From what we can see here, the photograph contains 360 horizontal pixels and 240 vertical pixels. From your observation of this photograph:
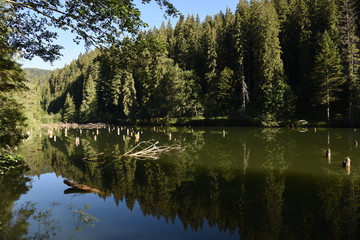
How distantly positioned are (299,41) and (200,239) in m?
60.2

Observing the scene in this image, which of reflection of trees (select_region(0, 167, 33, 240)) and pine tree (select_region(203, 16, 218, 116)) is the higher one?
pine tree (select_region(203, 16, 218, 116))

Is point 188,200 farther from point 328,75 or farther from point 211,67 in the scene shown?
point 211,67

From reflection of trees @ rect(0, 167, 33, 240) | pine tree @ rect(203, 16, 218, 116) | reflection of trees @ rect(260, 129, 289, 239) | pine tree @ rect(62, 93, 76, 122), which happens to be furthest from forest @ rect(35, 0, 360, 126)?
reflection of trees @ rect(260, 129, 289, 239)

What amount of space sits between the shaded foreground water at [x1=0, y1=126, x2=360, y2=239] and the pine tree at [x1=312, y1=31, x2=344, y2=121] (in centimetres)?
2989

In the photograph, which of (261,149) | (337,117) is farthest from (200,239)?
(337,117)

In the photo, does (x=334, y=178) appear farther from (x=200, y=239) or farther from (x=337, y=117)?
(x=337, y=117)

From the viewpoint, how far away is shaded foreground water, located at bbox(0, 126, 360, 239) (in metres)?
8.67

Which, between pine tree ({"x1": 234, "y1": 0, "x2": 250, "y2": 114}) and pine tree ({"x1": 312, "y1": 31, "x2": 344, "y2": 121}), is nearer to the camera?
pine tree ({"x1": 312, "y1": 31, "x2": 344, "y2": 121})

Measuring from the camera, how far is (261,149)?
2453 cm

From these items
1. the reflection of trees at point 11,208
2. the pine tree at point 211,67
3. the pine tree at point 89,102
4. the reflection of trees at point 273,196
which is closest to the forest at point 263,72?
the pine tree at point 211,67

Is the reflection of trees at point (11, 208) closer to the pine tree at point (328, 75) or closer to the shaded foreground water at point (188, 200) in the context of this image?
the shaded foreground water at point (188, 200)

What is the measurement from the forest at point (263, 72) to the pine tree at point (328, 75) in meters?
0.07

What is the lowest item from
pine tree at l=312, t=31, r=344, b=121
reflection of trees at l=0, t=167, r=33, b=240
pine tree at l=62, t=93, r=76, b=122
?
reflection of trees at l=0, t=167, r=33, b=240

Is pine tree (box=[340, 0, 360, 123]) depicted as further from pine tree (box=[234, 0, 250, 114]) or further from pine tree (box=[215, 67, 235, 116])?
pine tree (box=[215, 67, 235, 116])
